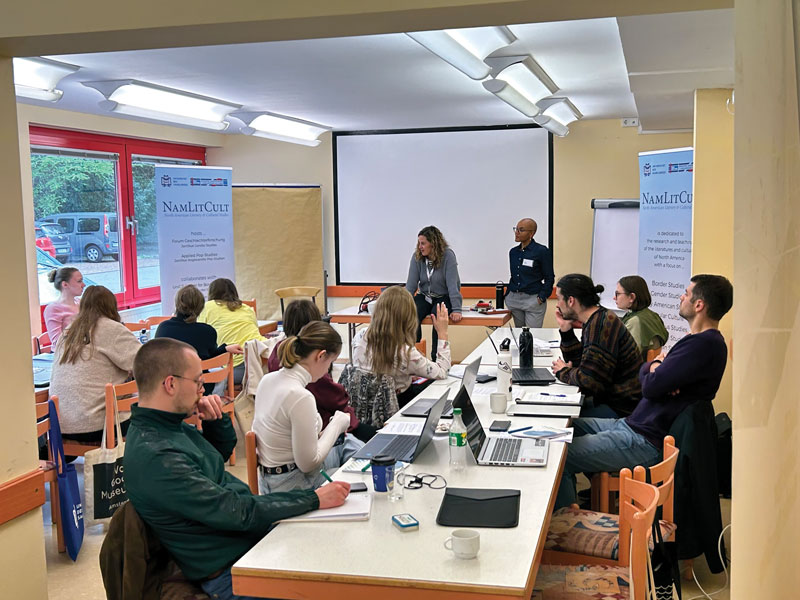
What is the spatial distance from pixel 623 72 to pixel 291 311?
3134mm

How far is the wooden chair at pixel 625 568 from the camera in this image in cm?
229

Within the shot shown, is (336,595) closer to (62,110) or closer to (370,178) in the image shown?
(62,110)

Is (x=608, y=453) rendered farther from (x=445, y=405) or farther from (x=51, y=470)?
(x=51, y=470)

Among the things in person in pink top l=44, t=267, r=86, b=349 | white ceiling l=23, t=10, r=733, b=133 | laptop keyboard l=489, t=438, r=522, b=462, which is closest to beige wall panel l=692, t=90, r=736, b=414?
white ceiling l=23, t=10, r=733, b=133

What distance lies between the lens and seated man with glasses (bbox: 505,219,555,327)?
8.16 meters

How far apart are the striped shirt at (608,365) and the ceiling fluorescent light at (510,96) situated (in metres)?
1.84

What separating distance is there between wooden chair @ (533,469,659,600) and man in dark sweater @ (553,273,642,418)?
1.61m

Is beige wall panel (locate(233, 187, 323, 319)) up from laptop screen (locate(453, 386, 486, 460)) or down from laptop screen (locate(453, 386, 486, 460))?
up

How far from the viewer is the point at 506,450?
321cm

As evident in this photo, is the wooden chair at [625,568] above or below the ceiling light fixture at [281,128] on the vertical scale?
below

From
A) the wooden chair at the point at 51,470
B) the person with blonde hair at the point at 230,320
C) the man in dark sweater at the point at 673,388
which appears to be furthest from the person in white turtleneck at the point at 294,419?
the person with blonde hair at the point at 230,320

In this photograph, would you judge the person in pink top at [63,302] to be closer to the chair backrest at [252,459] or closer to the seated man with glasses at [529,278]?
the chair backrest at [252,459]

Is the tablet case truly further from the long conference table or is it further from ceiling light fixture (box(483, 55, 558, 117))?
ceiling light fixture (box(483, 55, 558, 117))

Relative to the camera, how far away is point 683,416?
3543 millimetres
